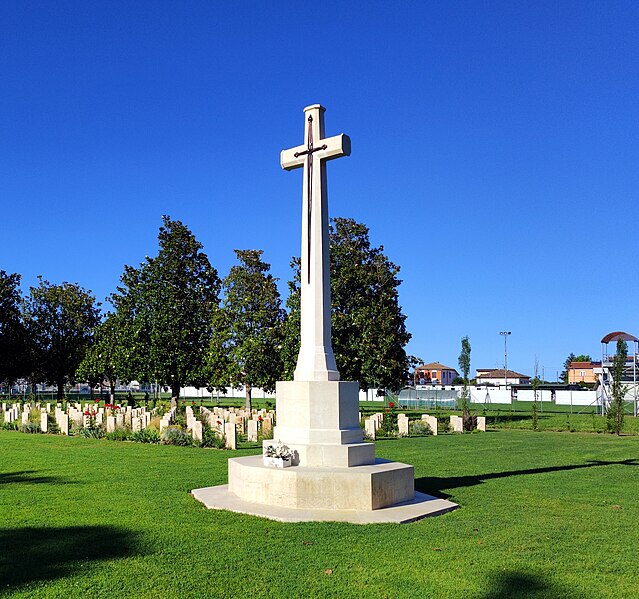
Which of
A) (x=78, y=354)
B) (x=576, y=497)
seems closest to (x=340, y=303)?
(x=576, y=497)

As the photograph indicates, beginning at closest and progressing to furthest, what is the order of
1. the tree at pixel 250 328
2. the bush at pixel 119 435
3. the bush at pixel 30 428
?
the bush at pixel 119 435 → the bush at pixel 30 428 → the tree at pixel 250 328

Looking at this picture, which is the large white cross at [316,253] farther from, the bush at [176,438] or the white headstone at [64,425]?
the white headstone at [64,425]

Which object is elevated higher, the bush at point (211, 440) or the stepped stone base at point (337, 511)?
the stepped stone base at point (337, 511)

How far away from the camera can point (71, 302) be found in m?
43.2

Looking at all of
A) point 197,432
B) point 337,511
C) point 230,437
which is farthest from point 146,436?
point 337,511

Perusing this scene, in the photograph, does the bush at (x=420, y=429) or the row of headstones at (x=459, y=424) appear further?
the row of headstones at (x=459, y=424)

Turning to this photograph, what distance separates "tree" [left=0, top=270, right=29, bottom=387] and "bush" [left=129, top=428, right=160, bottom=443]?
81.4ft

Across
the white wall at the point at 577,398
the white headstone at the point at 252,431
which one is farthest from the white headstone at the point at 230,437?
the white wall at the point at 577,398

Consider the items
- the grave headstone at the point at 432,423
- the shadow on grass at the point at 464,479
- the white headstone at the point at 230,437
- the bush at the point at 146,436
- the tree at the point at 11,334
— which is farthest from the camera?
the tree at the point at 11,334

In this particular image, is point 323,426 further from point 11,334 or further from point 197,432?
point 11,334

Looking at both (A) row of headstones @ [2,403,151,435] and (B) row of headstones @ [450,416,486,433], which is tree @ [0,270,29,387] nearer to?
(A) row of headstones @ [2,403,151,435]

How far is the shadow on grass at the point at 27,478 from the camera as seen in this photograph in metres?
10.5

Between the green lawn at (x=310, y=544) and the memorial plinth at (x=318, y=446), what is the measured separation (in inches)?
19.3

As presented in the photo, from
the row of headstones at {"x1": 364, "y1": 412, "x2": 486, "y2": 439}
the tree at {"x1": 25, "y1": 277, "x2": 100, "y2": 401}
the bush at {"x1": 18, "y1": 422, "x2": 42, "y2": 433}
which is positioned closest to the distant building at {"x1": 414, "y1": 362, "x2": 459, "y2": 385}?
the tree at {"x1": 25, "y1": 277, "x2": 100, "y2": 401}
